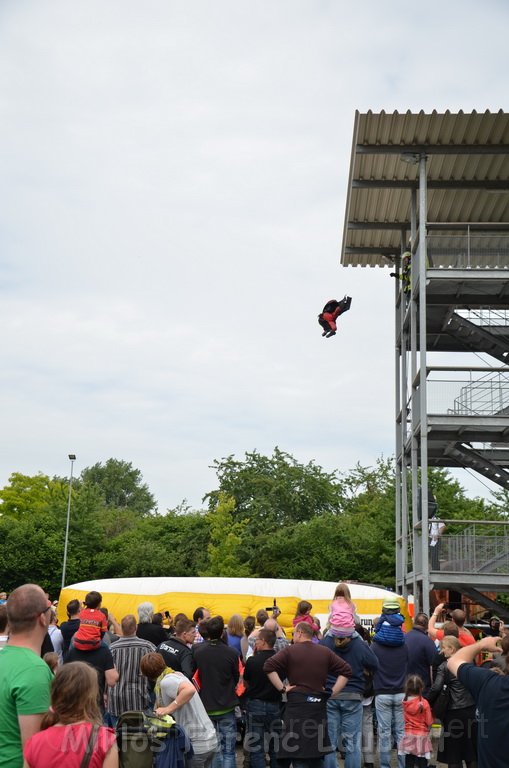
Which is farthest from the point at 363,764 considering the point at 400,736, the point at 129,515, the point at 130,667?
the point at 129,515

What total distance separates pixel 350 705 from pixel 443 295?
18271 millimetres

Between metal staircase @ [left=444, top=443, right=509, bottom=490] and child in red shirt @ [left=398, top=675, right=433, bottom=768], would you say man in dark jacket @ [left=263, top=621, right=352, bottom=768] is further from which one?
metal staircase @ [left=444, top=443, right=509, bottom=490]

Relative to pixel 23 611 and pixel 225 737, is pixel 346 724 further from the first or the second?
pixel 23 611

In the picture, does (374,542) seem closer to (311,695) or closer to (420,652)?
(420,652)

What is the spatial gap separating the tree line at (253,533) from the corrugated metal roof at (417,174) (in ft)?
60.2

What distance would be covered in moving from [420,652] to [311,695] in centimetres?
345

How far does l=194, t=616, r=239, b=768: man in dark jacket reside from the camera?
8891 millimetres

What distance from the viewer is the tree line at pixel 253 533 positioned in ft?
150

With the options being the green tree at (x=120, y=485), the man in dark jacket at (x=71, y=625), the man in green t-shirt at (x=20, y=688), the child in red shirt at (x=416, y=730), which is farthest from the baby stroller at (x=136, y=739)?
the green tree at (x=120, y=485)

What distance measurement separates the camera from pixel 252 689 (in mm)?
9602

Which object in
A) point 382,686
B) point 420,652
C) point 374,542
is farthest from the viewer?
point 374,542

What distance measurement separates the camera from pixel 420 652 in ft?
36.5

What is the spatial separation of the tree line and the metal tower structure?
15.6 meters

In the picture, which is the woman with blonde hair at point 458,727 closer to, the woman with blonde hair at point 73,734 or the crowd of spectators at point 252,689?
the crowd of spectators at point 252,689
